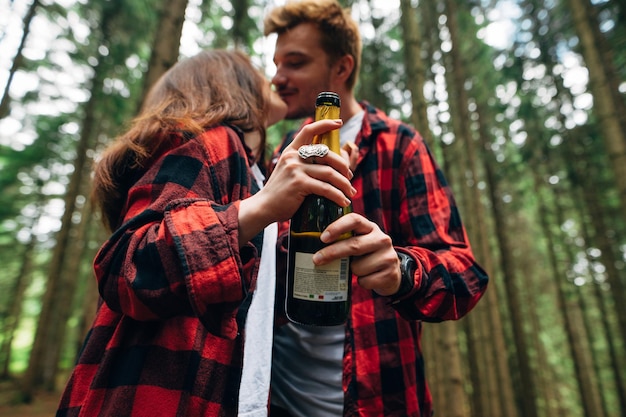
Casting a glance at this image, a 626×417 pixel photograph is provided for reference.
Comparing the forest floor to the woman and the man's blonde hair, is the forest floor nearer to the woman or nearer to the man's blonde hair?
the woman

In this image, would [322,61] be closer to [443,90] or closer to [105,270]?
[105,270]

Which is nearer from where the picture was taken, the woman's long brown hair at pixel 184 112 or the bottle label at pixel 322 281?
the bottle label at pixel 322 281

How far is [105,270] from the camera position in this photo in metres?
1.00

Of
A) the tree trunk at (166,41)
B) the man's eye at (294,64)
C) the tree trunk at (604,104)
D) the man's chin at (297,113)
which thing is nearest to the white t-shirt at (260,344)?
the man's chin at (297,113)

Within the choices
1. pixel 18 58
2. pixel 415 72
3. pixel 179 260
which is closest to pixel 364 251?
pixel 179 260

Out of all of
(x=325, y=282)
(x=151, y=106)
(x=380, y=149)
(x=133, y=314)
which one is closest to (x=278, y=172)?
(x=325, y=282)

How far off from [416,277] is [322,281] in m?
0.38

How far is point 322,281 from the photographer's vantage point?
1107 mm

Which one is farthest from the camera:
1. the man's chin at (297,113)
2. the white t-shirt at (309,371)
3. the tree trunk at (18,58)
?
the tree trunk at (18,58)

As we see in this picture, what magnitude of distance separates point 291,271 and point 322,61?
1469mm

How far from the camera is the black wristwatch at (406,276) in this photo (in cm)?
123

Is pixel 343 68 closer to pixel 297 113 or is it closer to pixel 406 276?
pixel 297 113

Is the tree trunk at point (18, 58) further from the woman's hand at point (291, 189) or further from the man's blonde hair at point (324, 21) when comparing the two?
the woman's hand at point (291, 189)

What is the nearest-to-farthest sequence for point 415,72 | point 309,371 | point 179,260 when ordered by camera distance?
1. point 179,260
2. point 309,371
3. point 415,72
